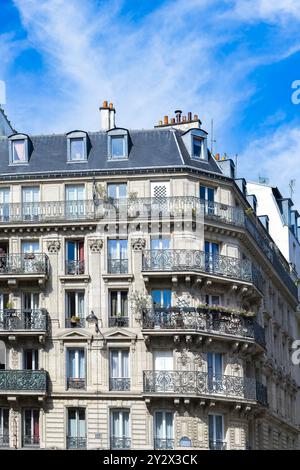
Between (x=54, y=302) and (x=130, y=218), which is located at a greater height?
(x=130, y=218)

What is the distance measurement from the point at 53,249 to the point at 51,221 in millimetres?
980

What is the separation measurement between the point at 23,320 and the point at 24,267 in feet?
6.10

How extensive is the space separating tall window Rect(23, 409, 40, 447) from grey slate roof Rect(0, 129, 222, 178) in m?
8.48

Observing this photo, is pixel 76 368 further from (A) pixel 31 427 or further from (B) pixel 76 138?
(B) pixel 76 138

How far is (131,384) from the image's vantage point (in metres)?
37.0

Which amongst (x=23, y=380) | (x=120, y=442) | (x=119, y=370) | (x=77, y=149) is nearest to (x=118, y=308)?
(x=119, y=370)

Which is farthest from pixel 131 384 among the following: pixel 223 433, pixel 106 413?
pixel 223 433

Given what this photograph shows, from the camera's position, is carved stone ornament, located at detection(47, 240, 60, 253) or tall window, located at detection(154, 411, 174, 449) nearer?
tall window, located at detection(154, 411, 174, 449)

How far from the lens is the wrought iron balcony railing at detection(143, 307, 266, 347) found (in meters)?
37.2

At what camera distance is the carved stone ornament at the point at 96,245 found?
38156 mm

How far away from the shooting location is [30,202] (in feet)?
128

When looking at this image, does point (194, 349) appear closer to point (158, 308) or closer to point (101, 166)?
point (158, 308)

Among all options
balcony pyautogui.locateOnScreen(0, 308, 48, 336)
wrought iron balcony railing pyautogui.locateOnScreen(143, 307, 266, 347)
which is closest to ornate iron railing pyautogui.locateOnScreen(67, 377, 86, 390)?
balcony pyautogui.locateOnScreen(0, 308, 48, 336)

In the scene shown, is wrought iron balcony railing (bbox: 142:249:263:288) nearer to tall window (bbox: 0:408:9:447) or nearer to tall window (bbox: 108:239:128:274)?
tall window (bbox: 108:239:128:274)
